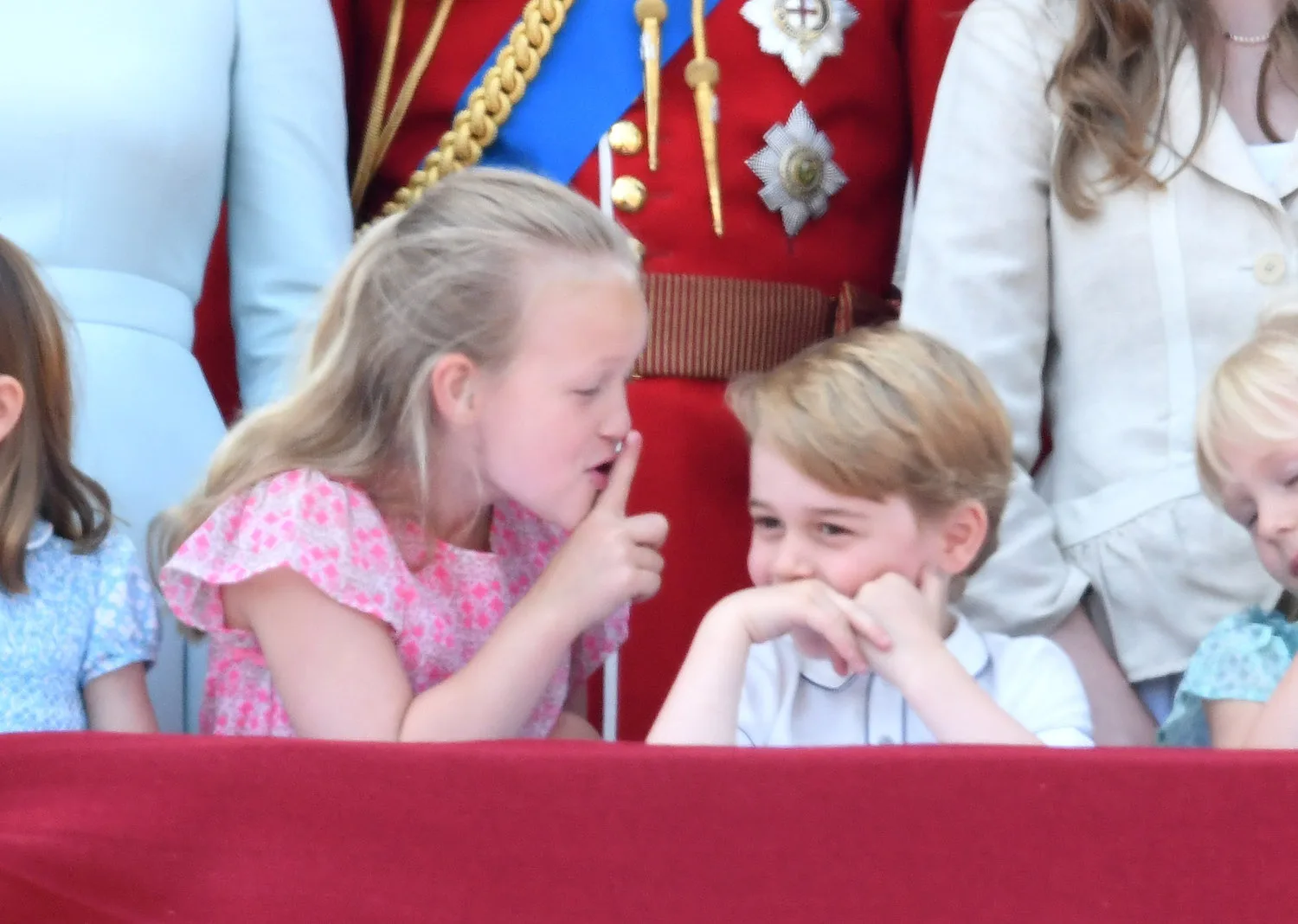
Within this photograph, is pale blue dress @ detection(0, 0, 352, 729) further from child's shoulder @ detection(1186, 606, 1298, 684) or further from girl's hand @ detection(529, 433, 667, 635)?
child's shoulder @ detection(1186, 606, 1298, 684)

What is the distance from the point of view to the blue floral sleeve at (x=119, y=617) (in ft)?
4.15

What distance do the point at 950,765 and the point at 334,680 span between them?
0.54 m

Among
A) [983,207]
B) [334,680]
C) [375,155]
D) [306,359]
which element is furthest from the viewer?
[375,155]

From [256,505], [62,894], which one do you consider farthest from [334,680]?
[62,894]

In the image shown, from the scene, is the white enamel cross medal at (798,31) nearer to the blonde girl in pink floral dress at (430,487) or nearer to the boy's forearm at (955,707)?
the blonde girl in pink floral dress at (430,487)

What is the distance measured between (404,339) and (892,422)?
33 cm

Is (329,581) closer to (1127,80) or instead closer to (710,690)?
(710,690)

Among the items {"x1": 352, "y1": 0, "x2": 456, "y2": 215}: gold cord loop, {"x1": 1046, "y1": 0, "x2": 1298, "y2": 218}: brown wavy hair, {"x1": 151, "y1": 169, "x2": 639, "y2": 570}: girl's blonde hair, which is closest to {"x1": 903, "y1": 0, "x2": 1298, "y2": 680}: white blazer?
{"x1": 1046, "y1": 0, "x2": 1298, "y2": 218}: brown wavy hair

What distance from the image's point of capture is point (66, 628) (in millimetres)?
1250

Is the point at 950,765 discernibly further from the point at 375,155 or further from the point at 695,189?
the point at 375,155

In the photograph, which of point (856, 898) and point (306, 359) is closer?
point (856, 898)

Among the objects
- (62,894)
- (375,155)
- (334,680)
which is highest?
(375,155)

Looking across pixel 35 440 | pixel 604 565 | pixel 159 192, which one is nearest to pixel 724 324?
pixel 604 565

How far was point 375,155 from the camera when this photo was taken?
5.44 feet
